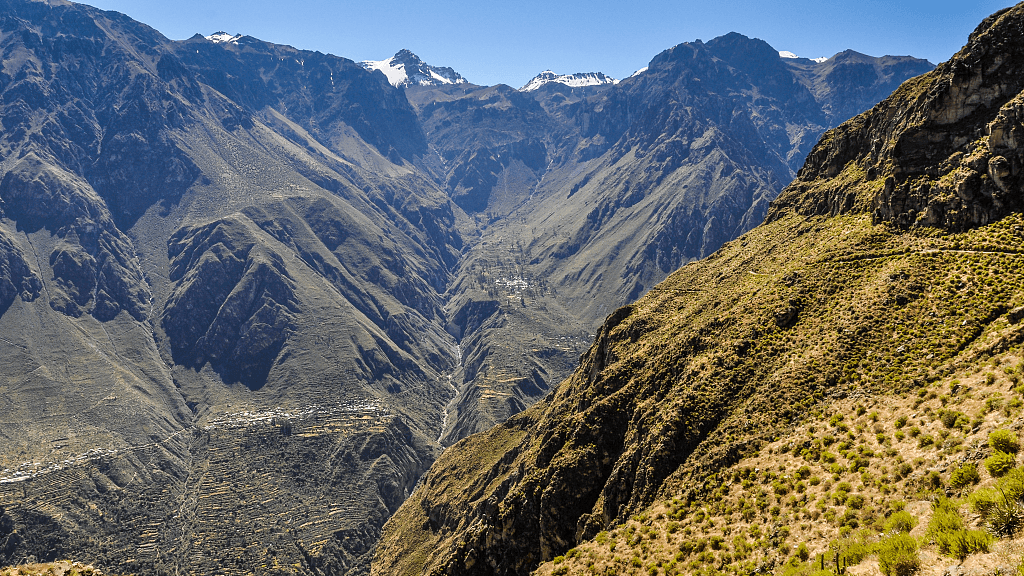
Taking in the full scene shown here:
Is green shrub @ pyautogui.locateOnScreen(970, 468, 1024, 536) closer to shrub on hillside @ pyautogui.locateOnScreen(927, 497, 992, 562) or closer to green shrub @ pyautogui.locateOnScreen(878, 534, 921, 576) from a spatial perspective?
shrub on hillside @ pyautogui.locateOnScreen(927, 497, 992, 562)

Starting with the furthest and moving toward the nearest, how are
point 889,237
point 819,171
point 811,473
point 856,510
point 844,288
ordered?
point 819,171 < point 889,237 < point 844,288 < point 811,473 < point 856,510

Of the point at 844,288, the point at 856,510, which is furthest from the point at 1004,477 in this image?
the point at 844,288

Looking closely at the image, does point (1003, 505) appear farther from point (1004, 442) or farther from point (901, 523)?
point (1004, 442)

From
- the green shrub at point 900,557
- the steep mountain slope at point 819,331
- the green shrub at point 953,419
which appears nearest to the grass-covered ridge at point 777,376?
the steep mountain slope at point 819,331

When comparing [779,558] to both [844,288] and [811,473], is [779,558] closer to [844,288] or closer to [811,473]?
[811,473]

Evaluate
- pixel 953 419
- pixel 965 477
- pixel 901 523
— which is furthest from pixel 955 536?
pixel 953 419
